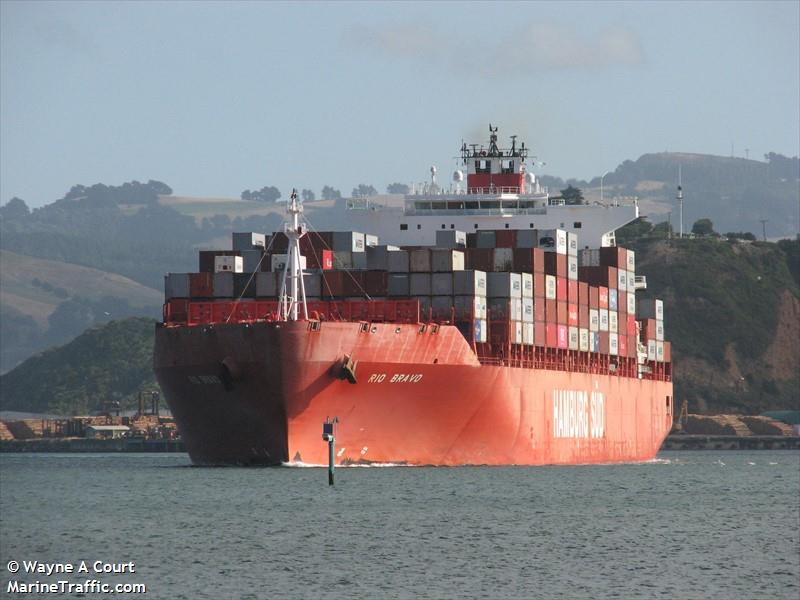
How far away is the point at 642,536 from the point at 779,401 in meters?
137

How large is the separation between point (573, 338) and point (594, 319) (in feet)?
9.77

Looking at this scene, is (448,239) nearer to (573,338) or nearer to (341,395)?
(573,338)

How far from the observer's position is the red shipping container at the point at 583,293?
273ft

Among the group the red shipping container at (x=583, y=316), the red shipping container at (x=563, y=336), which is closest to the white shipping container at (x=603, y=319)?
the red shipping container at (x=583, y=316)

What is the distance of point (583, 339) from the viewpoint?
83812 mm

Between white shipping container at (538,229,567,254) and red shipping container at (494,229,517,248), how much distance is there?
149 centimetres

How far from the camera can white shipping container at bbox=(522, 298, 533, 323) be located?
7662 centimetres

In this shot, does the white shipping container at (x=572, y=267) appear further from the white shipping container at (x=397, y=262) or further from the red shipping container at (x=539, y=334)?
the white shipping container at (x=397, y=262)

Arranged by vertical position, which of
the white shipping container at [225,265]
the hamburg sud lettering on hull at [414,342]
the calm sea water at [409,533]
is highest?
the white shipping container at [225,265]

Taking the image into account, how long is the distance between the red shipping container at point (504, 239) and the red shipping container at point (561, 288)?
8.58 ft

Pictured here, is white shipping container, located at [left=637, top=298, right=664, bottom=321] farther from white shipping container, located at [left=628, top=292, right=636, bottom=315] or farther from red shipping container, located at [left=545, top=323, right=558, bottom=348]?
red shipping container, located at [left=545, top=323, right=558, bottom=348]

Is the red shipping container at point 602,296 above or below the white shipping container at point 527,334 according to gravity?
above

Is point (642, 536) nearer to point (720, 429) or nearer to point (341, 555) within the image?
point (341, 555)

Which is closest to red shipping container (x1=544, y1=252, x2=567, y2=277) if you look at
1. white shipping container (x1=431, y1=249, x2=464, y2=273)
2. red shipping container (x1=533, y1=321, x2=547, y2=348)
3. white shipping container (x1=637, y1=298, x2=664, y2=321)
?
red shipping container (x1=533, y1=321, x2=547, y2=348)
